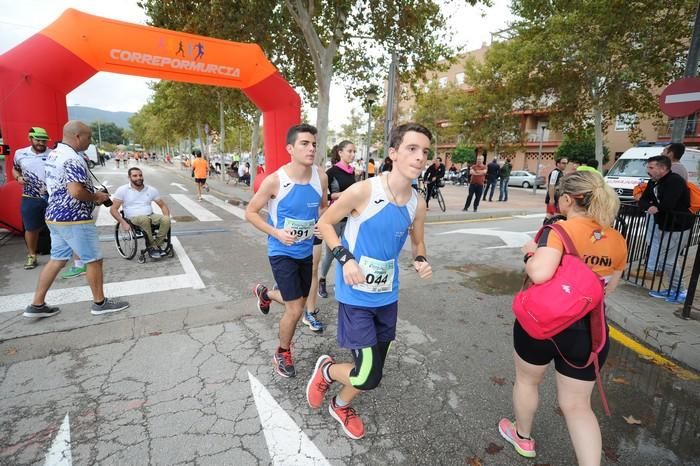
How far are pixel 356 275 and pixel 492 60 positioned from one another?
30.8 meters

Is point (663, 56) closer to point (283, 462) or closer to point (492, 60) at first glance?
point (492, 60)

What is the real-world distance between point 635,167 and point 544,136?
2808cm

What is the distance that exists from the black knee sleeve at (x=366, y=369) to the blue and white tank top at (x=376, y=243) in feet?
0.95

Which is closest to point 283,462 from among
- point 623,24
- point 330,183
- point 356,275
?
point 356,275

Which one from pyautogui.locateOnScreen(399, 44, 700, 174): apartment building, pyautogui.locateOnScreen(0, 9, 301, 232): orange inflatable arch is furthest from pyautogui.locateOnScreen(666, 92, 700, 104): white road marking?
pyautogui.locateOnScreen(399, 44, 700, 174): apartment building

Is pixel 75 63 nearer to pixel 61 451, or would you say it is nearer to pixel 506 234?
pixel 61 451

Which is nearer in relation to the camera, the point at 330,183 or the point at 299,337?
the point at 299,337

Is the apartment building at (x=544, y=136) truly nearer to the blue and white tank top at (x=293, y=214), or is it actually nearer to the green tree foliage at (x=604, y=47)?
the green tree foliage at (x=604, y=47)

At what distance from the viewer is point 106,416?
2.50 metres

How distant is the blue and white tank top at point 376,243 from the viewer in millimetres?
2172

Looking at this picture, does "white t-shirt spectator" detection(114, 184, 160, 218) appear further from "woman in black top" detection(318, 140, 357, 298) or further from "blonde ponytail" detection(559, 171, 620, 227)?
"blonde ponytail" detection(559, 171, 620, 227)

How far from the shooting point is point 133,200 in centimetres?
607

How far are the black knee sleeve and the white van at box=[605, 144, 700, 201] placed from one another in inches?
582

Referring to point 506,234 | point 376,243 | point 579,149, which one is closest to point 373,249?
point 376,243
